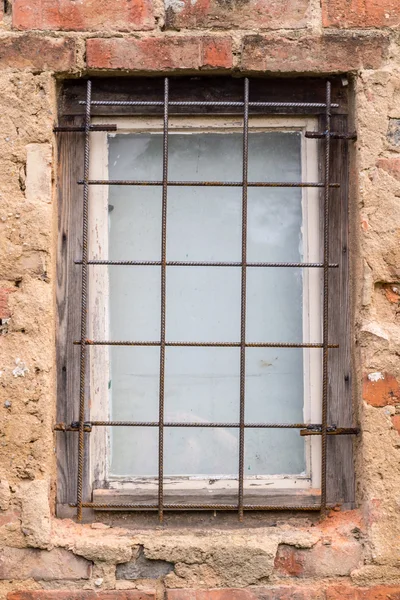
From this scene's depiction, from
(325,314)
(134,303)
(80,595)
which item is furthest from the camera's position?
(134,303)

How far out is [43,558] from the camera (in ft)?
7.13

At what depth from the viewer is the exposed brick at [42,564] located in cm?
216

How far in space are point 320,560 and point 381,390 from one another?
0.54 metres

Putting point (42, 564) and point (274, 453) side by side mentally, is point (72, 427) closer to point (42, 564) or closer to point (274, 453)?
point (42, 564)

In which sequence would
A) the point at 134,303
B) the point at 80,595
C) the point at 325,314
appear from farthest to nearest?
the point at 134,303 < the point at 325,314 < the point at 80,595

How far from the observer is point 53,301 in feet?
7.44

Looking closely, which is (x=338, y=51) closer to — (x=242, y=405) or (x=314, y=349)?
(x=314, y=349)

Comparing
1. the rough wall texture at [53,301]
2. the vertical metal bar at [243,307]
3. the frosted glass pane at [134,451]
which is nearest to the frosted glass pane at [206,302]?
the frosted glass pane at [134,451]

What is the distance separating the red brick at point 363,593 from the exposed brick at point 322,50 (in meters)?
1.57

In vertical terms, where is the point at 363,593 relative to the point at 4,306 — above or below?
below

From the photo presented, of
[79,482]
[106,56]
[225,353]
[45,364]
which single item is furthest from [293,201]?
[79,482]

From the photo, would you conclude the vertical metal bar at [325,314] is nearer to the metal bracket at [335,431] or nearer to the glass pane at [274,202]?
the metal bracket at [335,431]

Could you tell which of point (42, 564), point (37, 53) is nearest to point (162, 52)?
point (37, 53)

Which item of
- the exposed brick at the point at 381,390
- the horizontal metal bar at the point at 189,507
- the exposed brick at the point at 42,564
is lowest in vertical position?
the exposed brick at the point at 42,564
